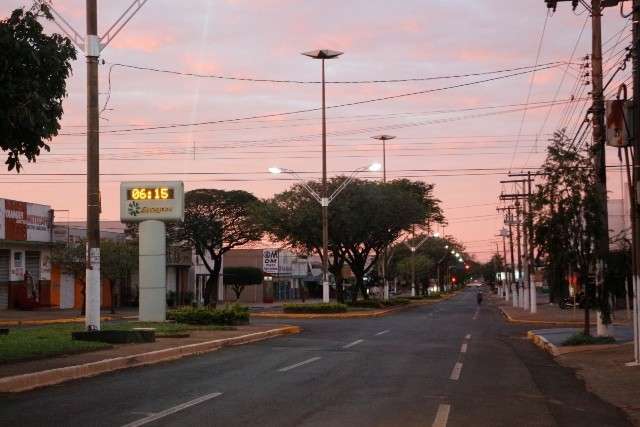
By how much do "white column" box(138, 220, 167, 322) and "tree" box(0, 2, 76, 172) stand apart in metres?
18.3

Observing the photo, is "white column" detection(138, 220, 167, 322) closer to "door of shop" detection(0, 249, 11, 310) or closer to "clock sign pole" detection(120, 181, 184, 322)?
"clock sign pole" detection(120, 181, 184, 322)

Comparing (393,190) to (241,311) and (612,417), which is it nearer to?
(241,311)

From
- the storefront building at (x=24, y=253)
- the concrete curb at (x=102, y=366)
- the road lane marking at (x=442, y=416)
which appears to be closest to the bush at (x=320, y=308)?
the storefront building at (x=24, y=253)

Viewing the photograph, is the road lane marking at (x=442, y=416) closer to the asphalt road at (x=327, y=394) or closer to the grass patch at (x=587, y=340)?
the asphalt road at (x=327, y=394)

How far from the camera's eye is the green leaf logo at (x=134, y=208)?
3234 cm

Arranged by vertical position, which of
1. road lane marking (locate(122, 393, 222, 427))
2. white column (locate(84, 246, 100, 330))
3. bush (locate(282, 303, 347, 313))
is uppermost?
white column (locate(84, 246, 100, 330))

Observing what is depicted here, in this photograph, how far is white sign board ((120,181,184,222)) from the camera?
32.1m

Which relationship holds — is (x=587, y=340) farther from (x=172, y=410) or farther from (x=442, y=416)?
(x=172, y=410)

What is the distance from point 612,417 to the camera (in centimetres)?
1074

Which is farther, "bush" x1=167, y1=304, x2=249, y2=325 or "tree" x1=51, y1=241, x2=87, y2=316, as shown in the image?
"tree" x1=51, y1=241, x2=87, y2=316

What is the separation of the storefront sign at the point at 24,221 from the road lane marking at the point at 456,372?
35.8 m

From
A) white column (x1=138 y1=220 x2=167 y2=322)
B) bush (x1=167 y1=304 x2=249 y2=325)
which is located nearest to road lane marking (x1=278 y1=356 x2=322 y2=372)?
bush (x1=167 y1=304 x2=249 y2=325)

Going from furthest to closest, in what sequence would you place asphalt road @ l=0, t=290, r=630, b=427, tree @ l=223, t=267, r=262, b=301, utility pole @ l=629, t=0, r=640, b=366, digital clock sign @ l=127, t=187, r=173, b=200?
tree @ l=223, t=267, r=262, b=301 < digital clock sign @ l=127, t=187, r=173, b=200 < utility pole @ l=629, t=0, r=640, b=366 < asphalt road @ l=0, t=290, r=630, b=427

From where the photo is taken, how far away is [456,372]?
15.8 m
